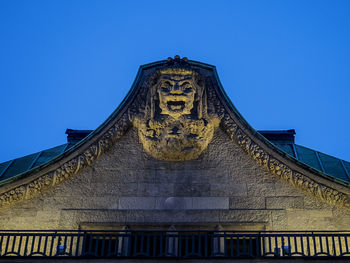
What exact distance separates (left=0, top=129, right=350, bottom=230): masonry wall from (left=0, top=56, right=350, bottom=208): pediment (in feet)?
0.86

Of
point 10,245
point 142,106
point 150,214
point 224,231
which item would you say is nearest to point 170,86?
point 142,106

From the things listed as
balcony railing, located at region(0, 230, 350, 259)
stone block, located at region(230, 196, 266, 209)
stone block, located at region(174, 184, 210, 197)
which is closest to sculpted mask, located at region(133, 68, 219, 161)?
stone block, located at region(174, 184, 210, 197)

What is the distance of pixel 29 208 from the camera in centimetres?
1762

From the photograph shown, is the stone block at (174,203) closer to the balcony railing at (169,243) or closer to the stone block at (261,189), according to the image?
the balcony railing at (169,243)

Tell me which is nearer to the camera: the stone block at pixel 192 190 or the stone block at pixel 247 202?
the stone block at pixel 247 202

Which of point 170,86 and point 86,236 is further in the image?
point 170,86

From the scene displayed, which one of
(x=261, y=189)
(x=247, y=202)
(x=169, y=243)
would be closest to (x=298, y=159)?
(x=261, y=189)

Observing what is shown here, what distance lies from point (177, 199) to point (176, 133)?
81.8 inches

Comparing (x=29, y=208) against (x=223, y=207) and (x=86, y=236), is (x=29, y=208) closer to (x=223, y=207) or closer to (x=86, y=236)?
(x=86, y=236)

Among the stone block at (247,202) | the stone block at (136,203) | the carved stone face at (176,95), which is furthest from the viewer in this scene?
the carved stone face at (176,95)

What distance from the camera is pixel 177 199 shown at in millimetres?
17672

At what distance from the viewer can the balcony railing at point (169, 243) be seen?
15523 mm

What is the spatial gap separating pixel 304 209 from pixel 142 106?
596cm

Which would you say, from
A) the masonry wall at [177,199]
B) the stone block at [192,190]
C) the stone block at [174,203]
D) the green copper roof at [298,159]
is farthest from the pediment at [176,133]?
the stone block at [174,203]
